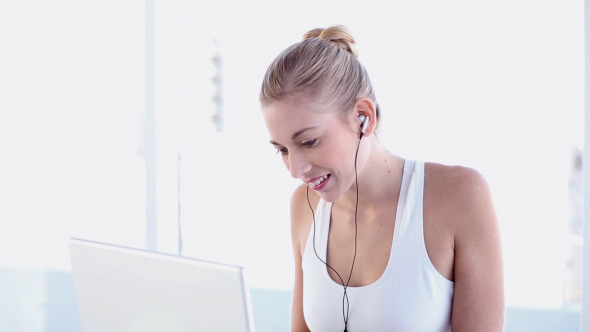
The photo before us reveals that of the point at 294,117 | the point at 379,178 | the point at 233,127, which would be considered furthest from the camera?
the point at 233,127

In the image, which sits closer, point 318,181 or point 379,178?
point 318,181

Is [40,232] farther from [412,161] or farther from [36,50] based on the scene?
[412,161]

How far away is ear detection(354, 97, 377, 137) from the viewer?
54.3 inches

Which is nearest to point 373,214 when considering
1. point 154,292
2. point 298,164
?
point 298,164

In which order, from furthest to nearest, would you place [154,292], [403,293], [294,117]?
[403,293] → [294,117] → [154,292]

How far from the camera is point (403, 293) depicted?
1402 mm

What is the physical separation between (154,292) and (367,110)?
26.8 inches

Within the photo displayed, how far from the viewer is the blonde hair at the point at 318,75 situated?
1.32 m

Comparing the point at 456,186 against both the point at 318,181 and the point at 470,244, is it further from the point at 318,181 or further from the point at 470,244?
the point at 318,181

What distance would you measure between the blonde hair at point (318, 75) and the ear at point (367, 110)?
16mm

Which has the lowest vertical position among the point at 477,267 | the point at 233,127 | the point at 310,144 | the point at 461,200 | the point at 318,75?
the point at 233,127

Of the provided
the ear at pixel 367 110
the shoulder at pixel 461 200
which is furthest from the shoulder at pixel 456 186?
the ear at pixel 367 110

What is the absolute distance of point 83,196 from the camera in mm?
2982

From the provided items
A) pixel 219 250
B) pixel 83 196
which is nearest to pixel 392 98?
pixel 219 250
